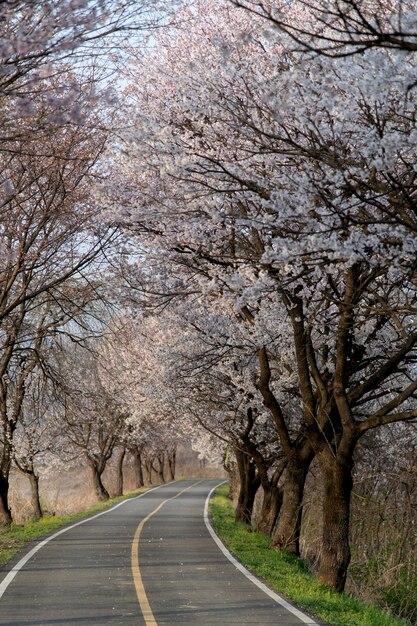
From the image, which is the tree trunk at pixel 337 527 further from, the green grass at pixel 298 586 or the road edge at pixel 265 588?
the road edge at pixel 265 588

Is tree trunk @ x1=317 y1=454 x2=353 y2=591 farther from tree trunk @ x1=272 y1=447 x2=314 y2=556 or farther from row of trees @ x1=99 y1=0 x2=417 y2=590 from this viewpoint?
tree trunk @ x1=272 y1=447 x2=314 y2=556

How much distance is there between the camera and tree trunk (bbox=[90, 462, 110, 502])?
47.6 metres

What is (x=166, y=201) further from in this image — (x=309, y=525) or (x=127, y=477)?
(x=127, y=477)

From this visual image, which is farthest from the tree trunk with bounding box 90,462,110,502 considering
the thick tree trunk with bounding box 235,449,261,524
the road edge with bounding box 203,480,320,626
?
the road edge with bounding box 203,480,320,626

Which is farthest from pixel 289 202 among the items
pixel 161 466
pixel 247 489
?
pixel 161 466

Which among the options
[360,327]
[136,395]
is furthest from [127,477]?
[360,327]

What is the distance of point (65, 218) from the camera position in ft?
58.2

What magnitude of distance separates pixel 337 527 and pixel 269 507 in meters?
9.87

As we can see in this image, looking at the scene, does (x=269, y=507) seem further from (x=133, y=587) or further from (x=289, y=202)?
(x=289, y=202)

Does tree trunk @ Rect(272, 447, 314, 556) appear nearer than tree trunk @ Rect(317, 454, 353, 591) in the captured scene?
No

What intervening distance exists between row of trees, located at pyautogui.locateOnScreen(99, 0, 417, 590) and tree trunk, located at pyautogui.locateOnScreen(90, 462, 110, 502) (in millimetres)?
27918

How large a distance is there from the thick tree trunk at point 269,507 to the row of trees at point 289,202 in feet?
10.8

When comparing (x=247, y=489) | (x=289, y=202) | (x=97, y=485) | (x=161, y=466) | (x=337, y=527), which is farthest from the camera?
(x=161, y=466)

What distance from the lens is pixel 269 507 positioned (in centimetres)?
2406
